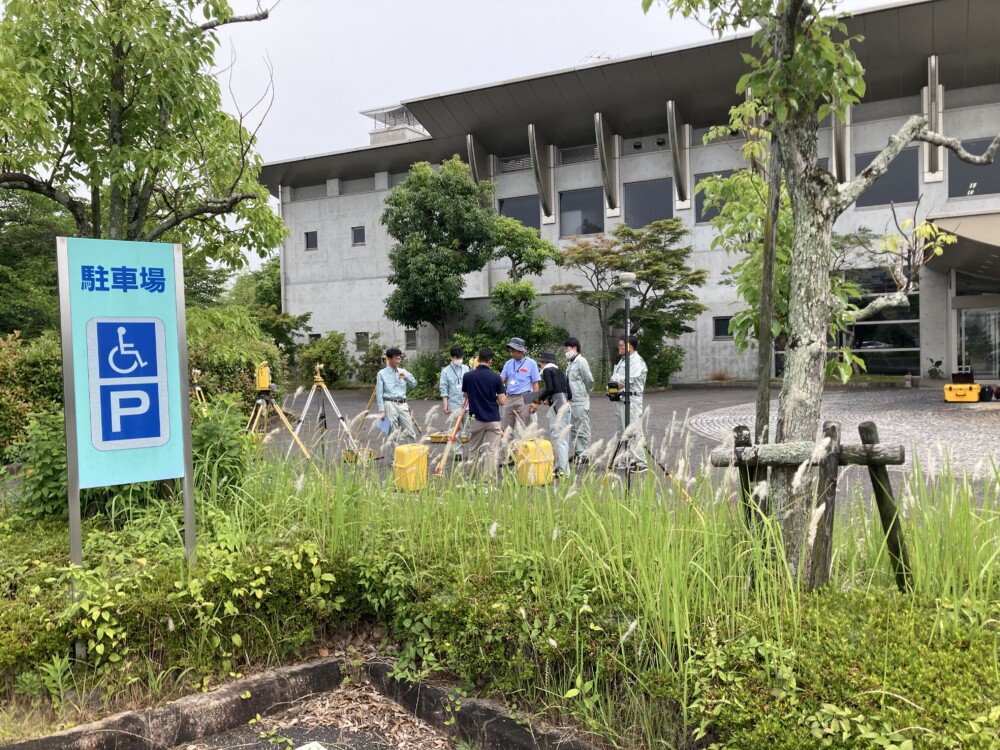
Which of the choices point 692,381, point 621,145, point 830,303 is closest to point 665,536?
point 830,303

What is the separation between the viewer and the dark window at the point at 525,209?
2833 cm

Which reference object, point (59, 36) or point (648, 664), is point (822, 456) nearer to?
point (648, 664)

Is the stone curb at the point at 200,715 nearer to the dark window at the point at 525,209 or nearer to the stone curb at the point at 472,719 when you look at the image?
the stone curb at the point at 472,719

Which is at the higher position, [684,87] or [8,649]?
[684,87]

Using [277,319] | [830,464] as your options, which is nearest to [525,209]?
[277,319]

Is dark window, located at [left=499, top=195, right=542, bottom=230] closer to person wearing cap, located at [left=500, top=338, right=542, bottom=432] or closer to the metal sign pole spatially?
person wearing cap, located at [left=500, top=338, right=542, bottom=432]

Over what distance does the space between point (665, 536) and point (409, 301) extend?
2213cm

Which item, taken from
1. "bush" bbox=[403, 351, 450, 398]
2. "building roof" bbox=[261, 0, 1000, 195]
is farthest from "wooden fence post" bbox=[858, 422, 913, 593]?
"building roof" bbox=[261, 0, 1000, 195]

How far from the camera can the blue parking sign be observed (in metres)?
3.33

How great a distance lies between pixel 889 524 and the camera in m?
2.68

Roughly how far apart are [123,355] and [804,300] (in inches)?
129

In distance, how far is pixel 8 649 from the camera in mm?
2797

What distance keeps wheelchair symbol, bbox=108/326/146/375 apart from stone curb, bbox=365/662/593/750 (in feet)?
6.38

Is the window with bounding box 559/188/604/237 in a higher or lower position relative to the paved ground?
higher
